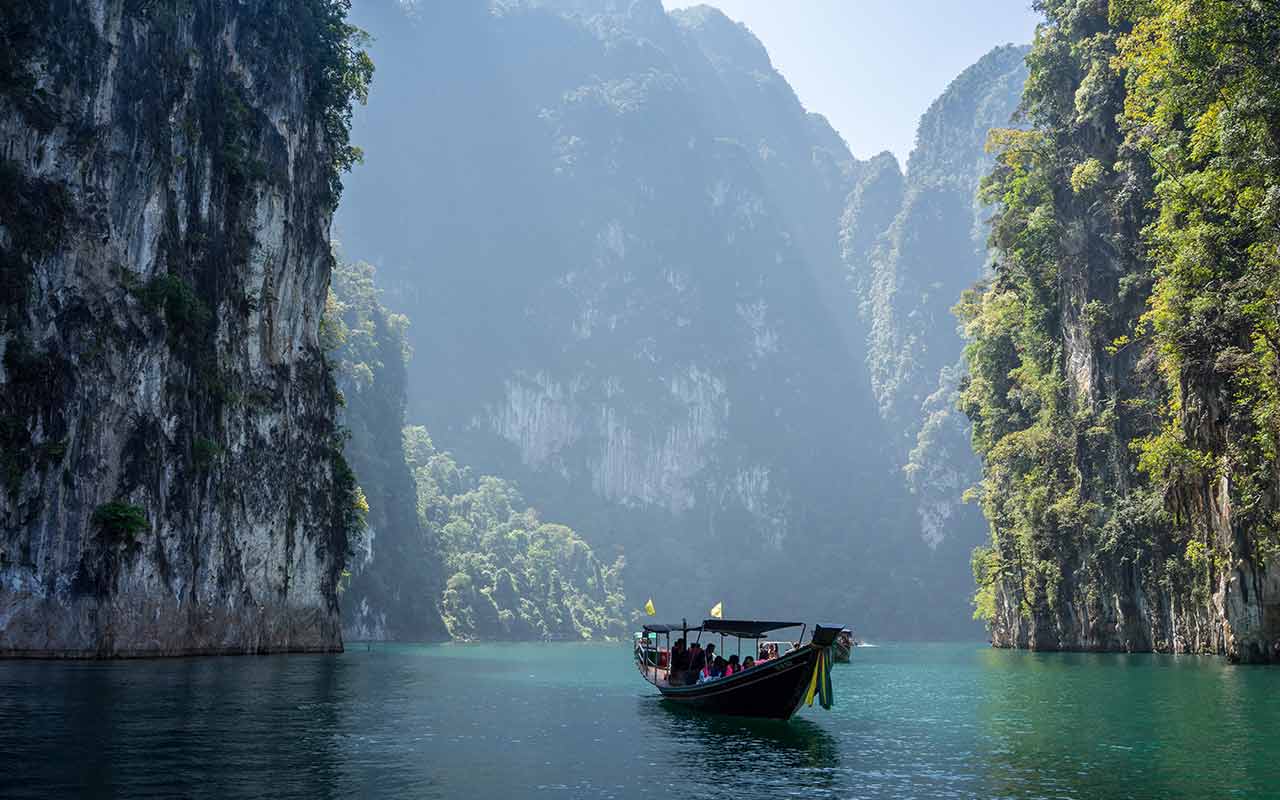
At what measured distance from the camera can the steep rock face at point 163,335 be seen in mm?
35125

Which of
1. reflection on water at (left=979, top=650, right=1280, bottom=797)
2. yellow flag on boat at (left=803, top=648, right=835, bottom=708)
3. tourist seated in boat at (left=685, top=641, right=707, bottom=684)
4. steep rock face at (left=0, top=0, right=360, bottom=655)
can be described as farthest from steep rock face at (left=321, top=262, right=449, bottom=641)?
yellow flag on boat at (left=803, top=648, right=835, bottom=708)

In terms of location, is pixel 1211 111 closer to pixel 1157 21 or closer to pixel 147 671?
pixel 1157 21

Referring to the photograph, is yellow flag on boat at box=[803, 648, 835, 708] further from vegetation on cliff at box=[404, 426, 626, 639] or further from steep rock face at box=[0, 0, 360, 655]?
vegetation on cliff at box=[404, 426, 626, 639]

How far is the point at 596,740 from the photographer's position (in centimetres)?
2295

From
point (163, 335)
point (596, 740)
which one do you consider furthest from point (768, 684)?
point (163, 335)

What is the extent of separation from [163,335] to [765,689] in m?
30.6

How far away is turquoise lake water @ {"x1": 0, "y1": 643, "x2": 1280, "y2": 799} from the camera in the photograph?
16125 millimetres

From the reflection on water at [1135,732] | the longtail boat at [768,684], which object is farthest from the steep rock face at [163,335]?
the reflection on water at [1135,732]

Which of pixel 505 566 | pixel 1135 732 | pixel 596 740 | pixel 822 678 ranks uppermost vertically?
pixel 505 566

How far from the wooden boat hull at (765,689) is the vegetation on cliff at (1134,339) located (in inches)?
783

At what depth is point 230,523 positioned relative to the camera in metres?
48.7

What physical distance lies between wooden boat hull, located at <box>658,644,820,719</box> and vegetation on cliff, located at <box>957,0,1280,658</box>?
1989 centimetres

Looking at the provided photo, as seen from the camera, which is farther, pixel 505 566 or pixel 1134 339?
pixel 505 566

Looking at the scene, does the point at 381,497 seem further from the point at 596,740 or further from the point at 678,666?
the point at 596,740
